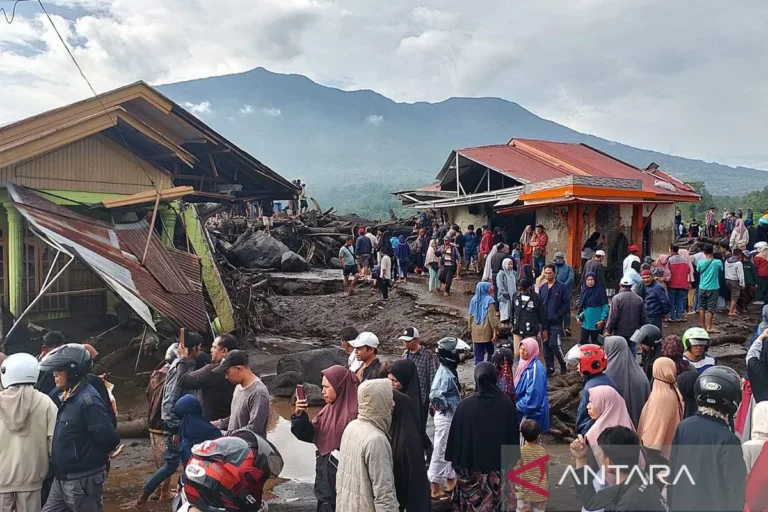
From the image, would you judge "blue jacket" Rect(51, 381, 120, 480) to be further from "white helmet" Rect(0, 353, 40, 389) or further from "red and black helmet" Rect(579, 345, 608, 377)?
"red and black helmet" Rect(579, 345, 608, 377)

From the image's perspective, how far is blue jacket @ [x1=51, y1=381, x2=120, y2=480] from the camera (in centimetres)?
391

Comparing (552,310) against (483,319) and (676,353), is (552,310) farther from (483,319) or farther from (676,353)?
(676,353)

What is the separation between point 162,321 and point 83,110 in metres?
4.08

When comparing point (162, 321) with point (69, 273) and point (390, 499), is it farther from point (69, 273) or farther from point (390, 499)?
point (390, 499)

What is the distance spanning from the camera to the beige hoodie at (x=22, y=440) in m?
3.88

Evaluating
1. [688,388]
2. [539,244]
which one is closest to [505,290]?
[539,244]

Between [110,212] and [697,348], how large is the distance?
1000 centimetres

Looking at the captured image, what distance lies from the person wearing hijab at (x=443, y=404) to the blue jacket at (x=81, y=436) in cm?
273

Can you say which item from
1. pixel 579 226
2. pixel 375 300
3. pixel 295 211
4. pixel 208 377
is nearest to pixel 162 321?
pixel 208 377

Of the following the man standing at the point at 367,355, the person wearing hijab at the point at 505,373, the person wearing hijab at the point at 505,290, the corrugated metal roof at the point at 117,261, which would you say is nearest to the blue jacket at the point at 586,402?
the person wearing hijab at the point at 505,373

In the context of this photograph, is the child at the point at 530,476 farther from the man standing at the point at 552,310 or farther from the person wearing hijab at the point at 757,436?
the man standing at the point at 552,310

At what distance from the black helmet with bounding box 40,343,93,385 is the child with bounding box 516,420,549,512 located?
3.40m

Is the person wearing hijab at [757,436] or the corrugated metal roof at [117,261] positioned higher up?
the corrugated metal roof at [117,261]

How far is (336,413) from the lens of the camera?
425cm
